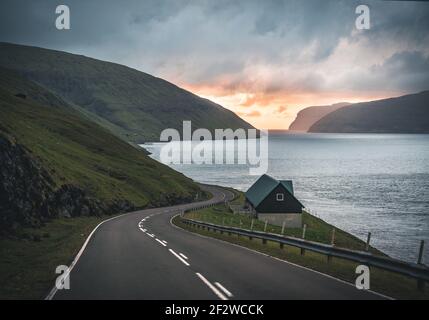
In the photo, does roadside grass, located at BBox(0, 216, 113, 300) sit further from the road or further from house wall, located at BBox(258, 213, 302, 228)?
house wall, located at BBox(258, 213, 302, 228)

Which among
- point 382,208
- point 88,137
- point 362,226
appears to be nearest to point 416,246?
point 362,226

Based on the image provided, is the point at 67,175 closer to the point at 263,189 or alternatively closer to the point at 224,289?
the point at 263,189

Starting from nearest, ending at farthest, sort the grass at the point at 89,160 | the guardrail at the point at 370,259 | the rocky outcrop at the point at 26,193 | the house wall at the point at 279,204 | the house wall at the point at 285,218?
1. the guardrail at the point at 370,259
2. the rocky outcrop at the point at 26,193
3. the grass at the point at 89,160
4. the house wall at the point at 285,218
5. the house wall at the point at 279,204

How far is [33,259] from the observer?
21641 millimetres

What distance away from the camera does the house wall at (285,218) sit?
210 ft

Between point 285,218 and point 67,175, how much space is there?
1300 inches

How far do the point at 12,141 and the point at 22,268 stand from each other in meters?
19.7

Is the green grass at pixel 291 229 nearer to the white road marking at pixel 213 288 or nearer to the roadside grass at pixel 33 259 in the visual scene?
the roadside grass at pixel 33 259

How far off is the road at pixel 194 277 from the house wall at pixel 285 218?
43.2 metres

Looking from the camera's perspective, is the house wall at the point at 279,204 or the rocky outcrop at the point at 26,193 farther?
the house wall at the point at 279,204

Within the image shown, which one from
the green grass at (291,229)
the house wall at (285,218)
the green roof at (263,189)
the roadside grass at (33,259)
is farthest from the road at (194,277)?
the green roof at (263,189)

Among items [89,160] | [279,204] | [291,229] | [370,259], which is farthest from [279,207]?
[370,259]

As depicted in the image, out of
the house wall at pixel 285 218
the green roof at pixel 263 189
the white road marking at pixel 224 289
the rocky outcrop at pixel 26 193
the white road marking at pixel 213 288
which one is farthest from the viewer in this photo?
the green roof at pixel 263 189

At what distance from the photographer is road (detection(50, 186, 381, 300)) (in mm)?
11852
